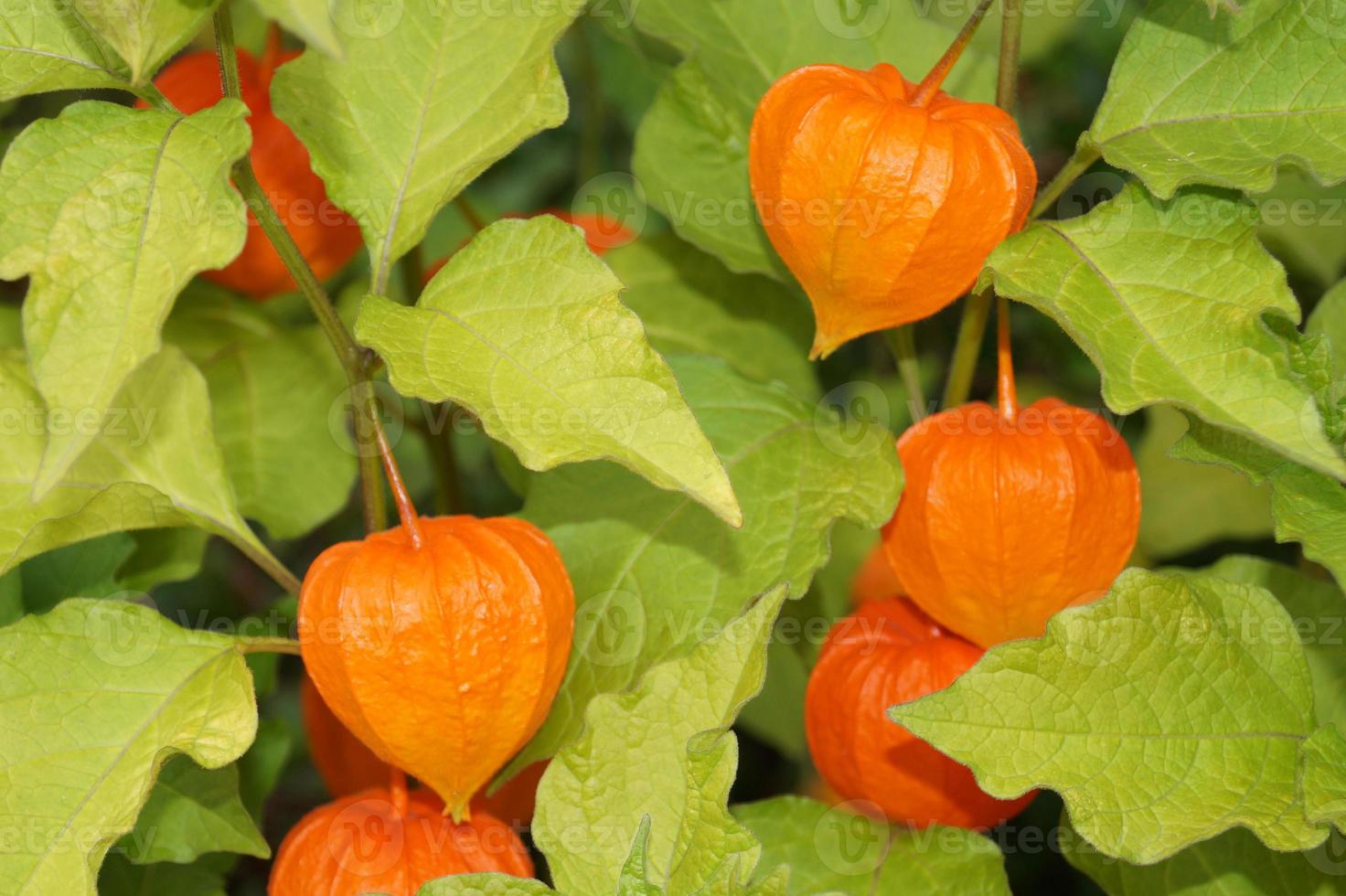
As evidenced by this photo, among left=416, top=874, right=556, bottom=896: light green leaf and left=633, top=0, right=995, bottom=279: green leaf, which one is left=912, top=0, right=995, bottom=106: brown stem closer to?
left=633, top=0, right=995, bottom=279: green leaf

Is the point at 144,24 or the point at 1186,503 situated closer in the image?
the point at 144,24

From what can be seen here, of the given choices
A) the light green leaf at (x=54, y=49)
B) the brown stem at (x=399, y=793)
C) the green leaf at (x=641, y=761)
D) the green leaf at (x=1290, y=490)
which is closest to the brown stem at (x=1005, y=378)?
the green leaf at (x=1290, y=490)

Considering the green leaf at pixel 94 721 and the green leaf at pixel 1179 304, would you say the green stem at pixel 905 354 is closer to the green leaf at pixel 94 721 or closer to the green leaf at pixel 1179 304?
the green leaf at pixel 1179 304

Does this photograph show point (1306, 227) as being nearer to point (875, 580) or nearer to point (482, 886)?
point (875, 580)

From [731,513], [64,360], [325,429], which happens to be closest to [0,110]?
[325,429]

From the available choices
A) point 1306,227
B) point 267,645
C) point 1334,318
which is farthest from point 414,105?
point 1306,227

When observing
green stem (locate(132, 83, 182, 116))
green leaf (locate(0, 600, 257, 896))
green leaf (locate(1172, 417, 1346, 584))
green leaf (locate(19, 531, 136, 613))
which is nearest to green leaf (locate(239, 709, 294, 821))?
green leaf (locate(19, 531, 136, 613))

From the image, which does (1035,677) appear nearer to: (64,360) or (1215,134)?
(1215,134)

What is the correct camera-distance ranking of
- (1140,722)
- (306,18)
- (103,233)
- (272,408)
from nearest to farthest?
(306,18), (103,233), (1140,722), (272,408)
